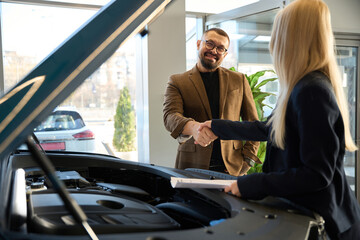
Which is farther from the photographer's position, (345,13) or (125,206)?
(345,13)

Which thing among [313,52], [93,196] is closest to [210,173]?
[93,196]

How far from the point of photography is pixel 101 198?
1218 millimetres

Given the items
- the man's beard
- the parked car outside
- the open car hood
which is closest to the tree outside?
the parked car outside

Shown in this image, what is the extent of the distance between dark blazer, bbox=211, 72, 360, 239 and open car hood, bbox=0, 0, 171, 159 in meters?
0.54

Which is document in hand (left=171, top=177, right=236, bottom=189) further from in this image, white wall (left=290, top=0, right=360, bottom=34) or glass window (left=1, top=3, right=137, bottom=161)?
white wall (left=290, top=0, right=360, bottom=34)

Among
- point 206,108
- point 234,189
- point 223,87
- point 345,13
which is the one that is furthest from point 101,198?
point 345,13

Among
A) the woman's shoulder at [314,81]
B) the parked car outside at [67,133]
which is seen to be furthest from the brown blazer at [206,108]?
the parked car outside at [67,133]

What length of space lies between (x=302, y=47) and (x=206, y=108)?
5.41 feet

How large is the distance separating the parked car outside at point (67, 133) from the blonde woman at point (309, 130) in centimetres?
467

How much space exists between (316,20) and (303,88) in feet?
0.77

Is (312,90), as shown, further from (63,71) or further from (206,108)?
(206,108)

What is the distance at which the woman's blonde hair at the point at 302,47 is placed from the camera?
113cm

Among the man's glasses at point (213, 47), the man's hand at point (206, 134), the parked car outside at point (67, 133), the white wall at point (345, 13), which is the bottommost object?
the parked car outside at point (67, 133)

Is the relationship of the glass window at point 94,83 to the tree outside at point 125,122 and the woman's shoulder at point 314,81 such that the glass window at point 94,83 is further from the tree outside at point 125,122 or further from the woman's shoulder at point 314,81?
the woman's shoulder at point 314,81
